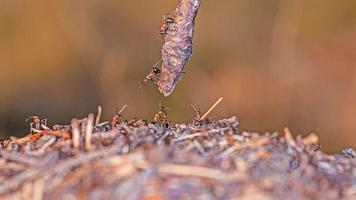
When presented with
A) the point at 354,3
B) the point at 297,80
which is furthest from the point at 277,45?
the point at 354,3

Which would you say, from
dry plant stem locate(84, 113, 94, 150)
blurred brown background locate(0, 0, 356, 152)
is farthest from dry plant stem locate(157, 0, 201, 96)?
blurred brown background locate(0, 0, 356, 152)

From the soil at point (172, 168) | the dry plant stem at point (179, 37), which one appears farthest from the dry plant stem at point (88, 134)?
the dry plant stem at point (179, 37)

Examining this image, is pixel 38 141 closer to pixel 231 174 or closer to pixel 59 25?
pixel 231 174

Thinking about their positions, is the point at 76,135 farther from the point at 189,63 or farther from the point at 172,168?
the point at 189,63

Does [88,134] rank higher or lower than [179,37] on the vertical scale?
lower

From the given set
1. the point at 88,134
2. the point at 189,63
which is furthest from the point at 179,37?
the point at 189,63

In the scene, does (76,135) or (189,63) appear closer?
(76,135)

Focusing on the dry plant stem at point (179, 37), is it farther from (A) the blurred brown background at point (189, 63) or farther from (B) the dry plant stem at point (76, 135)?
(A) the blurred brown background at point (189, 63)
